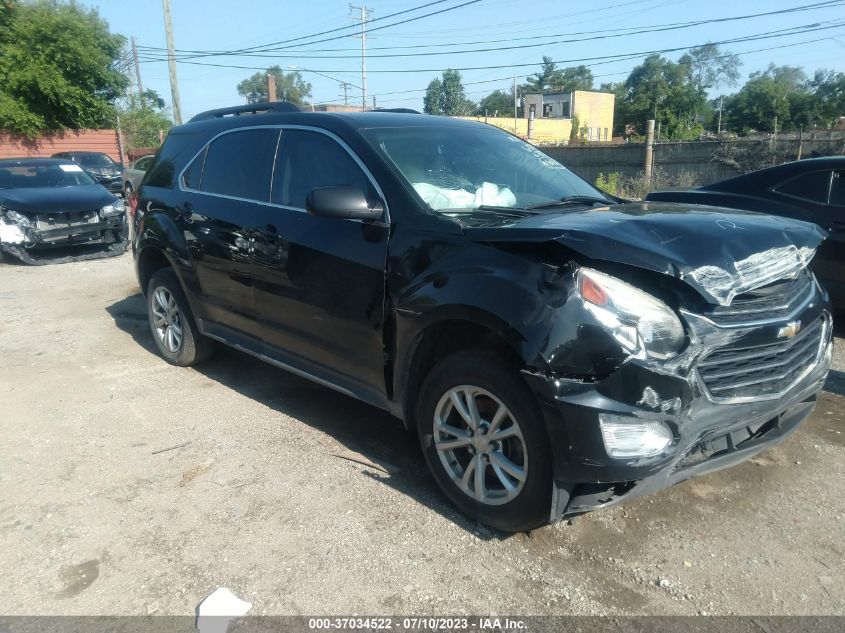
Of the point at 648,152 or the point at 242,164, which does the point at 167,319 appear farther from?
the point at 648,152

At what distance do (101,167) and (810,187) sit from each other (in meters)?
23.3

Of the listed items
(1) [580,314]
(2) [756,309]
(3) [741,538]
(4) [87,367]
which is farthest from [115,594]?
(4) [87,367]

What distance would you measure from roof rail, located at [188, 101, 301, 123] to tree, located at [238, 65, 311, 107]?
81.8 m

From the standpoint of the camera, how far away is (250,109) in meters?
5.12

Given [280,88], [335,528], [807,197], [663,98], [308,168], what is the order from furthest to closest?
[280,88] → [663,98] → [807,197] → [308,168] → [335,528]

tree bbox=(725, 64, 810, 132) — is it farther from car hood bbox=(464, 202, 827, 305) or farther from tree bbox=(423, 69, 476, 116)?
car hood bbox=(464, 202, 827, 305)

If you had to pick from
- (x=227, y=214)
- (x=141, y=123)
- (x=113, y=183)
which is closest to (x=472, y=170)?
(x=227, y=214)

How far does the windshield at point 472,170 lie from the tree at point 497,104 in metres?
99.9

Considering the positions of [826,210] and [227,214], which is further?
[826,210]

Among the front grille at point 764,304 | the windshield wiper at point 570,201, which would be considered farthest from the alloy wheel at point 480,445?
the windshield wiper at point 570,201

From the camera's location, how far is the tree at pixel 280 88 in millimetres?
89537

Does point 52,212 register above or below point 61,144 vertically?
below

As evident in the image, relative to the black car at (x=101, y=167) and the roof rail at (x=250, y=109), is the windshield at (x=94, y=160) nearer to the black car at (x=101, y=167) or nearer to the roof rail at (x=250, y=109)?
the black car at (x=101, y=167)

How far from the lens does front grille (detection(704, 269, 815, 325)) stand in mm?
2748
